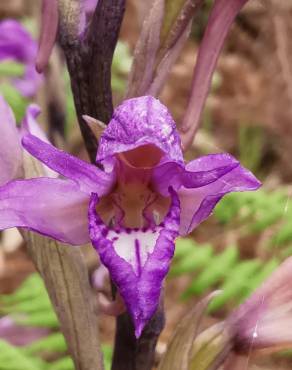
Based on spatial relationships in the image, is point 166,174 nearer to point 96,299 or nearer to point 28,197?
point 28,197

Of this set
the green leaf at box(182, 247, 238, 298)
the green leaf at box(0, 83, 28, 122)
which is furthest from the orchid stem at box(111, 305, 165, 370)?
the green leaf at box(0, 83, 28, 122)

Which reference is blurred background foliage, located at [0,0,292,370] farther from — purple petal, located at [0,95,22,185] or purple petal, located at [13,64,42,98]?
purple petal, located at [0,95,22,185]

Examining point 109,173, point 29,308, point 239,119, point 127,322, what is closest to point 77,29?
point 109,173

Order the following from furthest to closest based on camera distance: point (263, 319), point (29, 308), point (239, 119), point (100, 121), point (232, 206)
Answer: point (239, 119) → point (232, 206) → point (29, 308) → point (263, 319) → point (100, 121)

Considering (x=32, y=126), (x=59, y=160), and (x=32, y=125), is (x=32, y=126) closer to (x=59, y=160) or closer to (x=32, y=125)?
(x=32, y=125)

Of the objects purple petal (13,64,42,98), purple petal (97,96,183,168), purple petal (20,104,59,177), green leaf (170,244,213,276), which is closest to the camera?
purple petal (97,96,183,168)

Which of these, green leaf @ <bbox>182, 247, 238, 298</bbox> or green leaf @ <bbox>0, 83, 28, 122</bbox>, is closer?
green leaf @ <bbox>182, 247, 238, 298</bbox>

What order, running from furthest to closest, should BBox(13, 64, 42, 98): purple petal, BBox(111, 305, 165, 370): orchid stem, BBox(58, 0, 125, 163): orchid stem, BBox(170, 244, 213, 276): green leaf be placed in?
BBox(13, 64, 42, 98): purple petal → BBox(170, 244, 213, 276): green leaf → BBox(111, 305, 165, 370): orchid stem → BBox(58, 0, 125, 163): orchid stem
